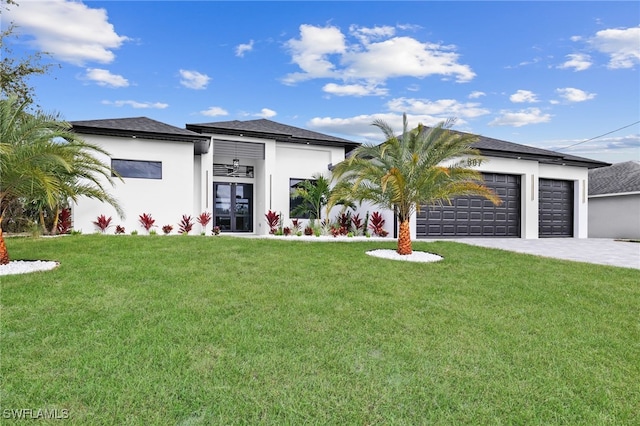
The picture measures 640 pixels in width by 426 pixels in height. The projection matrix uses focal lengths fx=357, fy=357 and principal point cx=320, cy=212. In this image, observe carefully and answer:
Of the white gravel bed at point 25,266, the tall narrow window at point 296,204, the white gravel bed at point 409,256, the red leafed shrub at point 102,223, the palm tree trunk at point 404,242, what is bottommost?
the white gravel bed at point 409,256

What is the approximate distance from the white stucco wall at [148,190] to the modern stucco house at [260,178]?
4 centimetres

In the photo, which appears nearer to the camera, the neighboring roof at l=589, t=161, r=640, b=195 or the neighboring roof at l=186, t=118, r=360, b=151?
the neighboring roof at l=186, t=118, r=360, b=151

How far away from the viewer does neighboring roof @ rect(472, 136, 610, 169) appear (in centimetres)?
1680

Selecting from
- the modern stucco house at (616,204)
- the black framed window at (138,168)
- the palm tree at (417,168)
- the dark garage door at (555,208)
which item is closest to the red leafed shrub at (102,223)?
the black framed window at (138,168)

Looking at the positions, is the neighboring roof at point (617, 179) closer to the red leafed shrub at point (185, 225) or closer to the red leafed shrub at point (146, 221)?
the red leafed shrub at point (185, 225)

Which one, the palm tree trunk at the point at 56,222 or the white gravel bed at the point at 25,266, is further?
the palm tree trunk at the point at 56,222

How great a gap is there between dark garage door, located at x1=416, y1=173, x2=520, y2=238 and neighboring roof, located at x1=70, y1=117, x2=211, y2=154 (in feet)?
34.1

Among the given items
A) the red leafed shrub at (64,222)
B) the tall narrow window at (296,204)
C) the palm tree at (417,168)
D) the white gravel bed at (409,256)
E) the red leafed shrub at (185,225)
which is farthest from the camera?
the tall narrow window at (296,204)

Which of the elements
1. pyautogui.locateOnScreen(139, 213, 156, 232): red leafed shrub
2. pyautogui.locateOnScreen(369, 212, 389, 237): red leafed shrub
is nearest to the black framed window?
pyautogui.locateOnScreen(139, 213, 156, 232): red leafed shrub

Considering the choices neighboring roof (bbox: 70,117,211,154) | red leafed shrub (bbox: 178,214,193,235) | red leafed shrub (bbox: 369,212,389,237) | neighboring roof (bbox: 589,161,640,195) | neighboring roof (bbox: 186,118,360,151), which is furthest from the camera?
neighboring roof (bbox: 589,161,640,195)

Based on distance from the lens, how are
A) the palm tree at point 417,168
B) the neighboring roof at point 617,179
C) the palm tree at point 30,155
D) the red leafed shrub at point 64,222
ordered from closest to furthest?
1. the palm tree at point 30,155
2. the palm tree at point 417,168
3. the red leafed shrub at point 64,222
4. the neighboring roof at point 617,179

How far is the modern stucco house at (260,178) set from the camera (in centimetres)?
1473

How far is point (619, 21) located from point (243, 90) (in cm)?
1918

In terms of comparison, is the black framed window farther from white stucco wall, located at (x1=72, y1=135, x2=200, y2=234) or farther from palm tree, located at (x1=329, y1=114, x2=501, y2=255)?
palm tree, located at (x1=329, y1=114, x2=501, y2=255)
